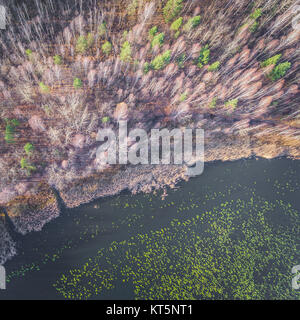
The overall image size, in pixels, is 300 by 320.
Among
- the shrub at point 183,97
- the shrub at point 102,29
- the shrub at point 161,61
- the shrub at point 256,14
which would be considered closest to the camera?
the shrub at point 161,61

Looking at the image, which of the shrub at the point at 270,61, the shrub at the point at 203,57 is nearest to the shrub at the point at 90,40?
the shrub at the point at 203,57

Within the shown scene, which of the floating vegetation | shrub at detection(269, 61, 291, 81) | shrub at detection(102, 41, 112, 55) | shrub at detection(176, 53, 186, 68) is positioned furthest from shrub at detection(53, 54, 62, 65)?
shrub at detection(269, 61, 291, 81)

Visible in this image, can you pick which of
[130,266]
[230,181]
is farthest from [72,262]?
[230,181]

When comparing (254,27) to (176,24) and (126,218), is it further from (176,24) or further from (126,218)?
(126,218)

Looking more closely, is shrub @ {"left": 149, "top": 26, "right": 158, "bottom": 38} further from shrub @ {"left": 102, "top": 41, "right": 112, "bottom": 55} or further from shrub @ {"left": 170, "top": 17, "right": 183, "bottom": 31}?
shrub @ {"left": 102, "top": 41, "right": 112, "bottom": 55}

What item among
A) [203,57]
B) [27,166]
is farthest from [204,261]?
[203,57]

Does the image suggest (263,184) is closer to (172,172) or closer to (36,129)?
(172,172)

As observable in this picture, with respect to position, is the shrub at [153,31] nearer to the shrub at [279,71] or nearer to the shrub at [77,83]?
the shrub at [77,83]
